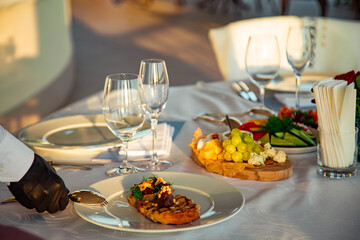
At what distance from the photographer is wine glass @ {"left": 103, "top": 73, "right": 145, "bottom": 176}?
105 centimetres

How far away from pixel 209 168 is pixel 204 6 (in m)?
9.26

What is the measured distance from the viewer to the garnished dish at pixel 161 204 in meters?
0.86

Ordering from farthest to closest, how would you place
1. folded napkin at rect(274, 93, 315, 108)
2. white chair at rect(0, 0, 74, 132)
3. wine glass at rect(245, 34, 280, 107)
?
white chair at rect(0, 0, 74, 132)
folded napkin at rect(274, 93, 315, 108)
wine glass at rect(245, 34, 280, 107)

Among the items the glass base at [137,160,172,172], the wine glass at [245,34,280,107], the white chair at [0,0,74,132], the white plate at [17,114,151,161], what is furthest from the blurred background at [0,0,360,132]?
the glass base at [137,160,172,172]

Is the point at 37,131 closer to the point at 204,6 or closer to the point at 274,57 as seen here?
the point at 274,57

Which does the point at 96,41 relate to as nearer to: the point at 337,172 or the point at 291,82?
the point at 291,82

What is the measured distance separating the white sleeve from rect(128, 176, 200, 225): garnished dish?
0.63 feet

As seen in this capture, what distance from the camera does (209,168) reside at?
1.12 metres

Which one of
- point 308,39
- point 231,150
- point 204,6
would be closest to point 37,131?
point 231,150

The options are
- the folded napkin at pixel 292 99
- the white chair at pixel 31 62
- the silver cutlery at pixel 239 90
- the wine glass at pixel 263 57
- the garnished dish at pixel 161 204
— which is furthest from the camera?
the white chair at pixel 31 62

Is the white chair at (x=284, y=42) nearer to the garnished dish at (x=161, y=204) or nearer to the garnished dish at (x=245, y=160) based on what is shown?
the garnished dish at (x=245, y=160)

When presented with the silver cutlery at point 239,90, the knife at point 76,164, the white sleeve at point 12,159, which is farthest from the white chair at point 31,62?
the white sleeve at point 12,159

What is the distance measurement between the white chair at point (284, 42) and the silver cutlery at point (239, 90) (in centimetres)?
57

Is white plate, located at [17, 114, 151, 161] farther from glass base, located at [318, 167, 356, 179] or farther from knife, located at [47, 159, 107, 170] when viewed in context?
glass base, located at [318, 167, 356, 179]
